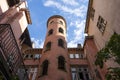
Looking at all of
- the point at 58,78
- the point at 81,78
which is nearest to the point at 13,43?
the point at 58,78

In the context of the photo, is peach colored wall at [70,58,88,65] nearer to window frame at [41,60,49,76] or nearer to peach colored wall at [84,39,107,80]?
peach colored wall at [84,39,107,80]

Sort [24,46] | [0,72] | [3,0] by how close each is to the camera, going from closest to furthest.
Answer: [0,72], [3,0], [24,46]

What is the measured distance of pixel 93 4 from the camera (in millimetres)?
24000

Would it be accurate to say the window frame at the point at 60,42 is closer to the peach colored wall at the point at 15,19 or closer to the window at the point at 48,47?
the window at the point at 48,47

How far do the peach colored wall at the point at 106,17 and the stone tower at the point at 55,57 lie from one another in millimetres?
4483

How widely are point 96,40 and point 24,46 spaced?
10.5m

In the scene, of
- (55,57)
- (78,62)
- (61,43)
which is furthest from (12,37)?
(78,62)

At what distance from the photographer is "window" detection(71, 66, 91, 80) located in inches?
827

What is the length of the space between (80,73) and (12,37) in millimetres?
11659

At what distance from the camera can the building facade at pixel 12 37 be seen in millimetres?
10380

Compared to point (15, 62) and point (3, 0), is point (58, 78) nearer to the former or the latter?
point (15, 62)

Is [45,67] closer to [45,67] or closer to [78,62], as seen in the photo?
[45,67]

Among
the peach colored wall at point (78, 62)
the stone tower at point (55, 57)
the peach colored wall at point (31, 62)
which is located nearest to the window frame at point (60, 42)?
the stone tower at point (55, 57)

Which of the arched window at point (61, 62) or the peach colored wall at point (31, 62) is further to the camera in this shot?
the peach colored wall at point (31, 62)
